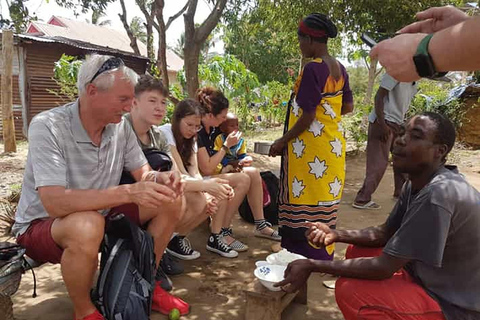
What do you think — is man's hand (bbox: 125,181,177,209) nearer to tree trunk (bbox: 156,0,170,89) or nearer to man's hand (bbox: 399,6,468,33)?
man's hand (bbox: 399,6,468,33)

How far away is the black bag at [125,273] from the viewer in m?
2.09

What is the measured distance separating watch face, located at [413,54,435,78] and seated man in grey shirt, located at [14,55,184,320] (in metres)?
1.38

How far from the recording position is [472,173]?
704 cm

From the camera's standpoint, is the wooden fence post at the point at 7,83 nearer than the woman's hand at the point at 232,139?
No

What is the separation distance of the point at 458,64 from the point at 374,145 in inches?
146

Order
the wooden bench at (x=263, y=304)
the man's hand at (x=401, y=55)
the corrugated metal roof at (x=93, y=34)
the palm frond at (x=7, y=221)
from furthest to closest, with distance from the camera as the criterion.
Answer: the corrugated metal roof at (x=93, y=34)
the palm frond at (x=7, y=221)
the wooden bench at (x=263, y=304)
the man's hand at (x=401, y=55)

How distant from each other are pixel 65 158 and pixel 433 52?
6.19ft

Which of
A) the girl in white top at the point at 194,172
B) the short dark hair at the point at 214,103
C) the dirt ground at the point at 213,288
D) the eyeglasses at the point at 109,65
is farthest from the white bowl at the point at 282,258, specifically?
the short dark hair at the point at 214,103

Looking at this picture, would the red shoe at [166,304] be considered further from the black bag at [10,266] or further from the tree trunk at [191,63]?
the tree trunk at [191,63]

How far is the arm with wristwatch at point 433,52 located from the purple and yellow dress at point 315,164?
4.32 ft

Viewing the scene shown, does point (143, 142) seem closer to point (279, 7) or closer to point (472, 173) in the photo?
point (279, 7)

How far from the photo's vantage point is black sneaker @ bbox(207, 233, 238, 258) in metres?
3.45

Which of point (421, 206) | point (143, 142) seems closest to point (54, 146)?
point (143, 142)

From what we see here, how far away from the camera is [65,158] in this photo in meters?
2.22
